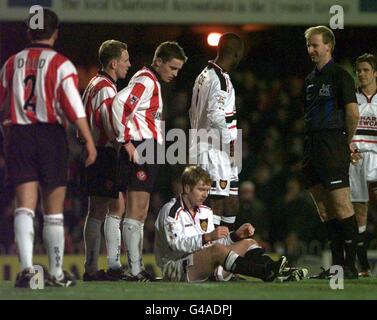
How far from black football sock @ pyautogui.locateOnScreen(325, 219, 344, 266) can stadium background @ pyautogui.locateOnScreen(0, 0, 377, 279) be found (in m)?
3.11

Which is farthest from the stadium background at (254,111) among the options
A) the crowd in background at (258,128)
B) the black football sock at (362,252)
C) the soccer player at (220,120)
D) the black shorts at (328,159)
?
the black shorts at (328,159)

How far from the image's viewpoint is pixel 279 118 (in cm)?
1399

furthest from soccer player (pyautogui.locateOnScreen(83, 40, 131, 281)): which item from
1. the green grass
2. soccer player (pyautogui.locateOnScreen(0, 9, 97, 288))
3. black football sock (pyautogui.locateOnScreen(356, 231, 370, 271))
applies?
black football sock (pyautogui.locateOnScreen(356, 231, 370, 271))

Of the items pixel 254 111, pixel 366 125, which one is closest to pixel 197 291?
pixel 366 125

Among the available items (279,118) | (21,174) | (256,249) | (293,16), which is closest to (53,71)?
(21,174)

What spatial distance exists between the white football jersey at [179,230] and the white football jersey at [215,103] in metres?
0.81

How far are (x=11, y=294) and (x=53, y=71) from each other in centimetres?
153

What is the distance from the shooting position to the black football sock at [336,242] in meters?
8.88

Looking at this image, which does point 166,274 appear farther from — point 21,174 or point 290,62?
point 290,62

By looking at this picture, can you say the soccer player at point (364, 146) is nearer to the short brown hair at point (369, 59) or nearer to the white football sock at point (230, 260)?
the short brown hair at point (369, 59)
